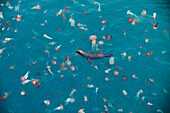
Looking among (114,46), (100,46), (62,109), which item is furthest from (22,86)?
(114,46)

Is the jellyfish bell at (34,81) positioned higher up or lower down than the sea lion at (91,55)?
lower down

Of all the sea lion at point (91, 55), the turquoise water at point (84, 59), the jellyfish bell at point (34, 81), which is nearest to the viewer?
the turquoise water at point (84, 59)

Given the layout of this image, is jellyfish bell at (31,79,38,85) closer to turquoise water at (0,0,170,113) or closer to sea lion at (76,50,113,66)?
turquoise water at (0,0,170,113)

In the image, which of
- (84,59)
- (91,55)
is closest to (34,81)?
(84,59)

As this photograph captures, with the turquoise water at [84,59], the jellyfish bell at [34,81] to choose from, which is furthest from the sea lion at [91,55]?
the jellyfish bell at [34,81]

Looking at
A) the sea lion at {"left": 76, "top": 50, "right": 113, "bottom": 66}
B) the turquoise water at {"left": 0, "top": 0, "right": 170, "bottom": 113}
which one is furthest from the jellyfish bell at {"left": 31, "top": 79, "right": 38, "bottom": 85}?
the sea lion at {"left": 76, "top": 50, "right": 113, "bottom": 66}

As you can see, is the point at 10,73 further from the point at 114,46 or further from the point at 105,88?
the point at 114,46

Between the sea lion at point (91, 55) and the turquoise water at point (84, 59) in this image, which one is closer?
the turquoise water at point (84, 59)

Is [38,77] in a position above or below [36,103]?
above

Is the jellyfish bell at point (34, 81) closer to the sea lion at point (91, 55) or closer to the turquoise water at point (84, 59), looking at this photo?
the turquoise water at point (84, 59)
